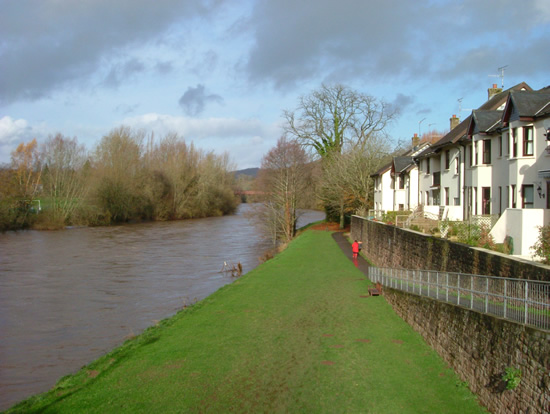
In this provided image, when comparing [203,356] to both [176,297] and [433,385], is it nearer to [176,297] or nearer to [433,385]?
[433,385]

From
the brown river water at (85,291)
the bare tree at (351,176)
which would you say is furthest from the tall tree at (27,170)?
the bare tree at (351,176)

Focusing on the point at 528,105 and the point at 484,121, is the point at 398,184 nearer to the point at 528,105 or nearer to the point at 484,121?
the point at 484,121

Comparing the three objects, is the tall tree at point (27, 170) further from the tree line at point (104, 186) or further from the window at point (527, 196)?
the window at point (527, 196)

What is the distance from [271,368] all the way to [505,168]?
55.1 ft

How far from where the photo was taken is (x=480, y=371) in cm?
994

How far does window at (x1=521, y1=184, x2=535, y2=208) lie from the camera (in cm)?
2119

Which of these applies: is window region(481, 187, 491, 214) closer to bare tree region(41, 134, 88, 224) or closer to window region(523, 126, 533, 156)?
window region(523, 126, 533, 156)

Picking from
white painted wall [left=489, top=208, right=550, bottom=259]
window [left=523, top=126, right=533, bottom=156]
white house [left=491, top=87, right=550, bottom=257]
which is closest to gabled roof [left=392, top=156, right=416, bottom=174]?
white house [left=491, top=87, right=550, bottom=257]

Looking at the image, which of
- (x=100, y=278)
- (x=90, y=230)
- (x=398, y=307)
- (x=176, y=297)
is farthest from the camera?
(x=90, y=230)

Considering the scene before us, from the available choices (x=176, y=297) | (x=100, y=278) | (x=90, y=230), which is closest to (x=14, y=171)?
(x=90, y=230)

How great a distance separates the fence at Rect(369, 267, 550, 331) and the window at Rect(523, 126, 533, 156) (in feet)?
31.1

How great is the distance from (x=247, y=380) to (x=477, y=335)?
5.39 meters

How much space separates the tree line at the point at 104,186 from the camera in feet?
224

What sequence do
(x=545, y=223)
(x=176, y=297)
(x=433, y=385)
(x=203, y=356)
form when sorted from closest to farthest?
(x=433, y=385), (x=203, y=356), (x=545, y=223), (x=176, y=297)
